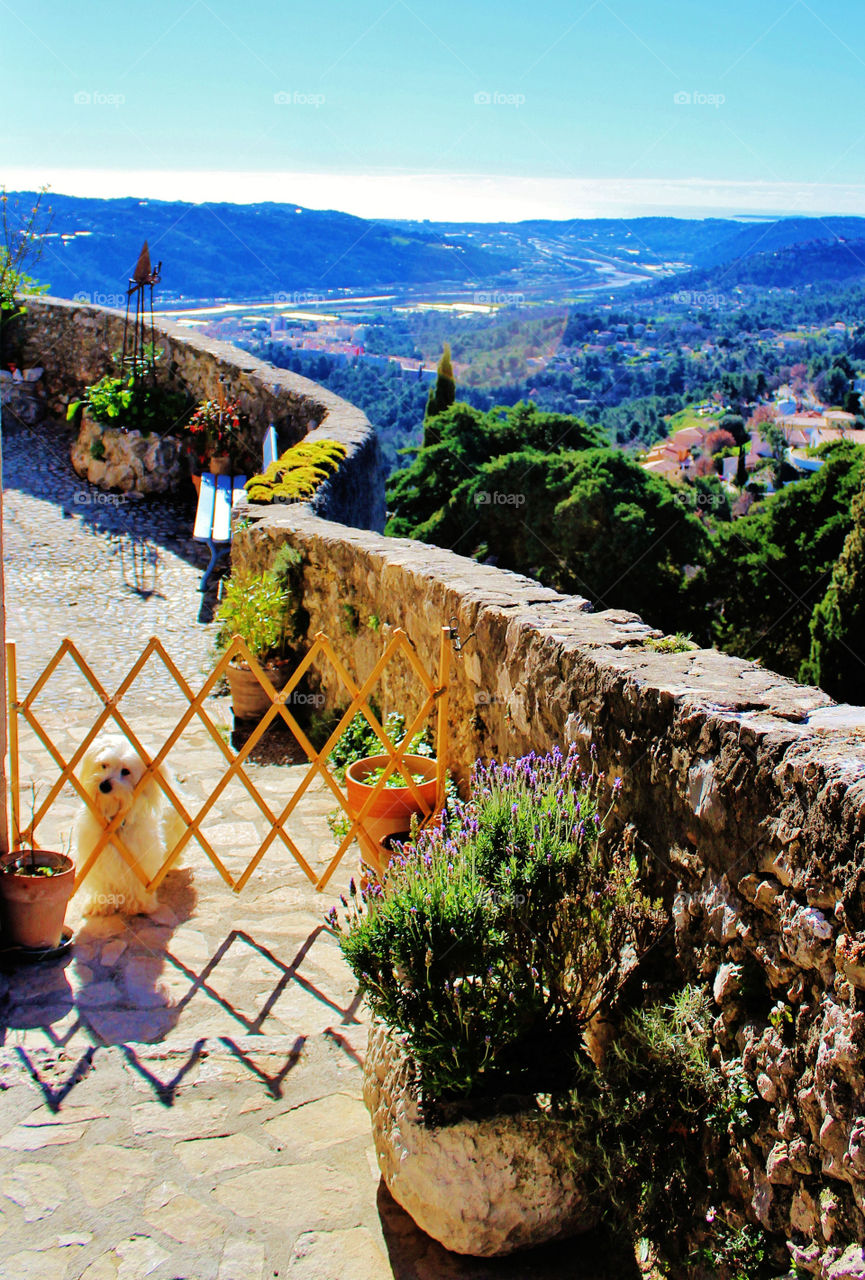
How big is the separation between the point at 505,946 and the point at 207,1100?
104 cm

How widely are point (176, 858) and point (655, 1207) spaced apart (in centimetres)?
249

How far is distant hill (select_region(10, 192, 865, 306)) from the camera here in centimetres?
2544

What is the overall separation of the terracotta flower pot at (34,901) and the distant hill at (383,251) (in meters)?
9.91

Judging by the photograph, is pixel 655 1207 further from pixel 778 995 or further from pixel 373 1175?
pixel 373 1175

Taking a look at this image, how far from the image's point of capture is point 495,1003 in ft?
8.62

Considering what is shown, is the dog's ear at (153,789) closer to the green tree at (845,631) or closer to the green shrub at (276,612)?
the green shrub at (276,612)

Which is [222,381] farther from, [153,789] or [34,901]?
[34,901]

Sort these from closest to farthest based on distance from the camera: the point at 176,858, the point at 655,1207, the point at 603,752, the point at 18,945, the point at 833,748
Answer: the point at 833,748, the point at 655,1207, the point at 603,752, the point at 18,945, the point at 176,858

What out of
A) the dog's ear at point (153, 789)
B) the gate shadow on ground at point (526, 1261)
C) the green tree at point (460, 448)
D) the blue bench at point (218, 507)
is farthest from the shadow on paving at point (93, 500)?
the green tree at point (460, 448)

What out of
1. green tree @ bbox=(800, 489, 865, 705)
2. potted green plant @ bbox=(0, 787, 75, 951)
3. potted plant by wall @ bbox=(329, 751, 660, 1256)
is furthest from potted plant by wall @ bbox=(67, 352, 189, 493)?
green tree @ bbox=(800, 489, 865, 705)

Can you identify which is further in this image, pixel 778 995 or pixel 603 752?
pixel 603 752

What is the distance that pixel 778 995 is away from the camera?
2.26 m

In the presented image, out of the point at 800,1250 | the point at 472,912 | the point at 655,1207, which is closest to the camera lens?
the point at 800,1250

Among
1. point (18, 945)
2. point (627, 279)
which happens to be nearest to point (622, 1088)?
point (18, 945)
